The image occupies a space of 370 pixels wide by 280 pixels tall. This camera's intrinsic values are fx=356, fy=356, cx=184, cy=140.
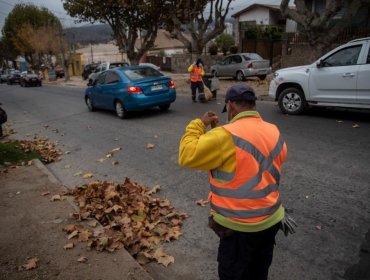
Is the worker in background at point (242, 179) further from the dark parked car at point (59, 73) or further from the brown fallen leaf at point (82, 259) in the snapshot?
the dark parked car at point (59, 73)

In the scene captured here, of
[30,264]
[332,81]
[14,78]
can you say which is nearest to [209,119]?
[30,264]

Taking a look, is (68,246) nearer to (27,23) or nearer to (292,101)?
(292,101)

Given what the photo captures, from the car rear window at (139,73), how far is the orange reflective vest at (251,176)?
926cm

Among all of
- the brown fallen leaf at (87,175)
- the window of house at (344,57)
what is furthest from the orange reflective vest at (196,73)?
the brown fallen leaf at (87,175)

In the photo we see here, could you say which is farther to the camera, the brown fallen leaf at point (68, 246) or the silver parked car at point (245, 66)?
the silver parked car at point (245, 66)

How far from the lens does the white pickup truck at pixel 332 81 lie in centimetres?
832

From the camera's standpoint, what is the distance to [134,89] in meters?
10.9

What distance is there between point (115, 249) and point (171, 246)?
62 cm

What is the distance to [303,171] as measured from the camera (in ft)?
18.6

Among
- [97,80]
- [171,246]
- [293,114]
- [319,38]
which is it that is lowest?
[171,246]

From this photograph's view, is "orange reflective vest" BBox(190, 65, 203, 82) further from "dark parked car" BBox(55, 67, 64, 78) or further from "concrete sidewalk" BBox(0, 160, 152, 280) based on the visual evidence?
"dark parked car" BBox(55, 67, 64, 78)

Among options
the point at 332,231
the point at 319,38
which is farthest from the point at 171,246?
the point at 319,38

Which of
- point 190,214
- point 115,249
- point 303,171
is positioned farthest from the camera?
point 303,171

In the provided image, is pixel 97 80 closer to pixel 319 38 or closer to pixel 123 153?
pixel 123 153
